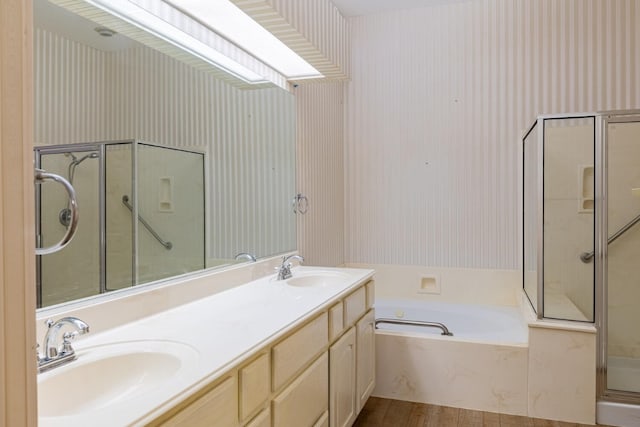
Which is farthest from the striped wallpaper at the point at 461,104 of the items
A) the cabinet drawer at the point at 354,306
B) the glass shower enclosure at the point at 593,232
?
the cabinet drawer at the point at 354,306

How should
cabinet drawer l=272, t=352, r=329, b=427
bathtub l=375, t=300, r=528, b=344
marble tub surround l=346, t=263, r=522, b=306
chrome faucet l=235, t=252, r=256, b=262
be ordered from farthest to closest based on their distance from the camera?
marble tub surround l=346, t=263, r=522, b=306
bathtub l=375, t=300, r=528, b=344
chrome faucet l=235, t=252, r=256, b=262
cabinet drawer l=272, t=352, r=329, b=427

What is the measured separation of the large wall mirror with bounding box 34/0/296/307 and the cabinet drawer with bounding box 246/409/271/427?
0.64 m

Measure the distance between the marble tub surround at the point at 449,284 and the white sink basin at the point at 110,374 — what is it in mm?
2696

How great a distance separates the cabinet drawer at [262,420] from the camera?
4.02ft

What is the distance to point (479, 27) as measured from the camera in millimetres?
3410

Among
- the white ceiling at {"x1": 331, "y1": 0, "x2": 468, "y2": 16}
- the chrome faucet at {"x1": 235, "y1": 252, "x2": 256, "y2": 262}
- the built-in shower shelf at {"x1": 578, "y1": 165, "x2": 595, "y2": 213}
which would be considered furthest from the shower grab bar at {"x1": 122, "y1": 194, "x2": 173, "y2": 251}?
the white ceiling at {"x1": 331, "y1": 0, "x2": 468, "y2": 16}

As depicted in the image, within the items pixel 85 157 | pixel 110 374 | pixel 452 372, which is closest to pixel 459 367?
pixel 452 372

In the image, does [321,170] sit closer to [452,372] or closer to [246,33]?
[246,33]

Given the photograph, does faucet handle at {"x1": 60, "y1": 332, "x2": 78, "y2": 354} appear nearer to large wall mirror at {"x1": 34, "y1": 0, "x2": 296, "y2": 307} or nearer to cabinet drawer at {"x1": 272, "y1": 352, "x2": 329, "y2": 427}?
large wall mirror at {"x1": 34, "y1": 0, "x2": 296, "y2": 307}

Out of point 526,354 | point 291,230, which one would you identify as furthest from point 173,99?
point 526,354

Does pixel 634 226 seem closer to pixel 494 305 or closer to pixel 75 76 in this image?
pixel 494 305

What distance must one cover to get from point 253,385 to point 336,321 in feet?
2.51

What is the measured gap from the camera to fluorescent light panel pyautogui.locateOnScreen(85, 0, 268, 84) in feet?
4.84

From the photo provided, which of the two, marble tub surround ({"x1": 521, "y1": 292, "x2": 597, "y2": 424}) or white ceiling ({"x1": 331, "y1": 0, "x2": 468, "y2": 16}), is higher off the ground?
white ceiling ({"x1": 331, "y1": 0, "x2": 468, "y2": 16})
